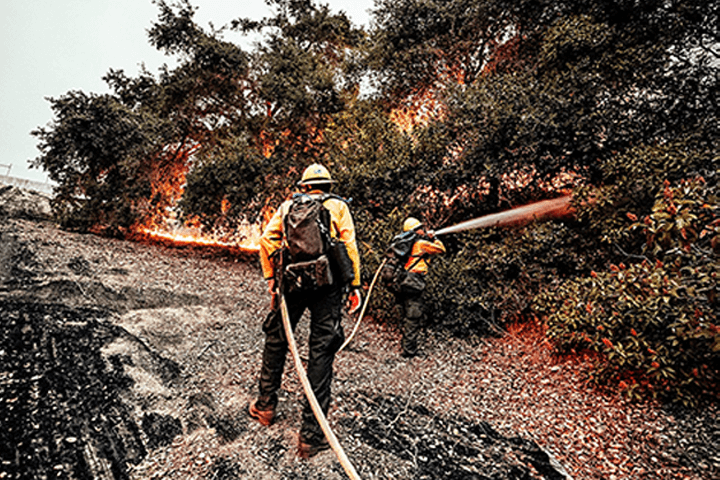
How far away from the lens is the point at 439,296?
7609 mm

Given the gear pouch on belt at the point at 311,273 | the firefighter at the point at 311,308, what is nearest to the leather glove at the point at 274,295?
the firefighter at the point at 311,308

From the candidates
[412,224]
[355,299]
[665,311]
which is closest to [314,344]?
[355,299]

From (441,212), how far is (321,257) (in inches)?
234

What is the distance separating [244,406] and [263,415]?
1.42 feet

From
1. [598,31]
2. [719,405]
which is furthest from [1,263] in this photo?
[598,31]

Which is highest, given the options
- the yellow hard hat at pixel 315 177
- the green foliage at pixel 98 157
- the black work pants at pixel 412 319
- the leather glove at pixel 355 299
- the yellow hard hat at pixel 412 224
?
the green foliage at pixel 98 157

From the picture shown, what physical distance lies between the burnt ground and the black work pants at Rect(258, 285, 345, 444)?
0.42 metres

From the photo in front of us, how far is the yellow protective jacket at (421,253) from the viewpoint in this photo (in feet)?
21.4

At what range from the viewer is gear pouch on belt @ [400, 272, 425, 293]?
653 centimetres

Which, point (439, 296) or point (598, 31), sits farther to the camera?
point (439, 296)

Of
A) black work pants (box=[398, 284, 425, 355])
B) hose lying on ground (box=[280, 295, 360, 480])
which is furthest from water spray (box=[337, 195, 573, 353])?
hose lying on ground (box=[280, 295, 360, 480])

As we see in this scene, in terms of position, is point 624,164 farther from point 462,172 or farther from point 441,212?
point 441,212

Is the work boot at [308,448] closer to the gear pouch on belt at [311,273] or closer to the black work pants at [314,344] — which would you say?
the black work pants at [314,344]

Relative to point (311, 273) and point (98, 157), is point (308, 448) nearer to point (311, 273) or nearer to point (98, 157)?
point (311, 273)
